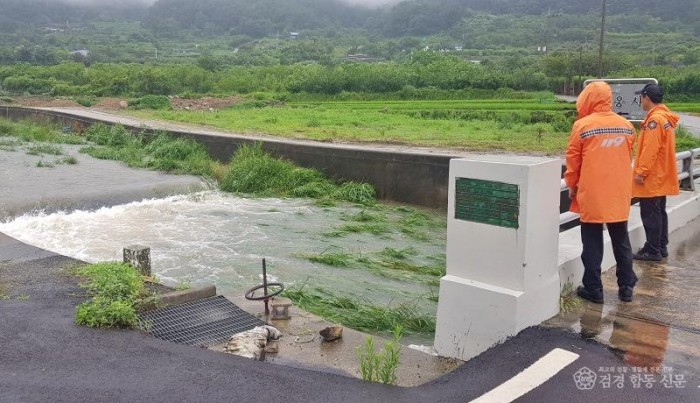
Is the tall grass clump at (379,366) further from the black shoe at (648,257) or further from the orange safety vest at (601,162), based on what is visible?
the black shoe at (648,257)

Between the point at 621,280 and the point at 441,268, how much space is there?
4823 millimetres

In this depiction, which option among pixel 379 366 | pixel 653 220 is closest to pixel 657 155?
pixel 653 220

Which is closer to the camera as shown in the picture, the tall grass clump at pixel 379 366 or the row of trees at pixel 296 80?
the tall grass clump at pixel 379 366

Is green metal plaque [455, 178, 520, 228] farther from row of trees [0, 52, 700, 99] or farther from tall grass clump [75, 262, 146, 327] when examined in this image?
row of trees [0, 52, 700, 99]

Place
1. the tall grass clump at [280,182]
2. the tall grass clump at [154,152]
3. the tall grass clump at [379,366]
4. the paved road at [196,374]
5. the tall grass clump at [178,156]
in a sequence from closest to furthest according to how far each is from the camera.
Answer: the paved road at [196,374], the tall grass clump at [379,366], the tall grass clump at [280,182], the tall grass clump at [178,156], the tall grass clump at [154,152]

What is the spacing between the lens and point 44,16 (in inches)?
7677

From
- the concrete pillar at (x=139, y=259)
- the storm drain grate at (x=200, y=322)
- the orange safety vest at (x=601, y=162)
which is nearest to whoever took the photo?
the orange safety vest at (x=601, y=162)

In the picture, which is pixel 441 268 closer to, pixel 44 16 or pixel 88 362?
pixel 88 362

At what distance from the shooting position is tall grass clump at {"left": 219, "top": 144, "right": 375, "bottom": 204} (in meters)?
16.4

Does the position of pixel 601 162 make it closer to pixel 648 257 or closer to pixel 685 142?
pixel 648 257

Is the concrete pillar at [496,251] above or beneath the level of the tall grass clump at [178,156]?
above

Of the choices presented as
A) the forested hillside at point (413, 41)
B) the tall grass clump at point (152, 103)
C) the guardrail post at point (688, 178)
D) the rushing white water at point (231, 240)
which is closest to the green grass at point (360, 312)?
the rushing white water at point (231, 240)

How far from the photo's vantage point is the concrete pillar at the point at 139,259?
24.1 feet
